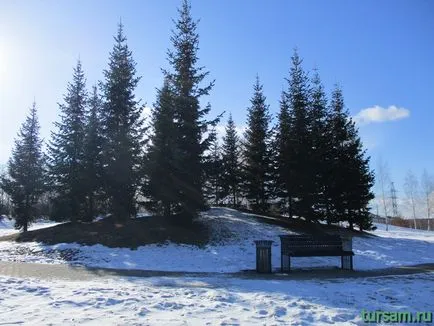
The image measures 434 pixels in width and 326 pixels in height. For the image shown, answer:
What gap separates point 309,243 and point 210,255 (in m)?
4.38

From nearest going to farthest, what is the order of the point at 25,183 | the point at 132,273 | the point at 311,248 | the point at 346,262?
the point at 132,273
the point at 311,248
the point at 346,262
the point at 25,183

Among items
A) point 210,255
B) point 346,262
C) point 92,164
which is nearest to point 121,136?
point 92,164

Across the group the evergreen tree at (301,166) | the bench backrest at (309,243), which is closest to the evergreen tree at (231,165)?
the evergreen tree at (301,166)

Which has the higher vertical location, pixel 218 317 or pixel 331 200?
pixel 331 200

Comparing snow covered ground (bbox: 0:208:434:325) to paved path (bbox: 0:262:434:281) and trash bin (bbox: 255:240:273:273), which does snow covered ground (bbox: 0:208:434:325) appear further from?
trash bin (bbox: 255:240:273:273)

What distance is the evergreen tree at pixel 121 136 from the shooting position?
24.7 metres

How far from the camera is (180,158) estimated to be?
22.2 metres

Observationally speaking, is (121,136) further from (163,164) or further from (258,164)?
(258,164)

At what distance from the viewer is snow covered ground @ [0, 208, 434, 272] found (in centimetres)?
1670

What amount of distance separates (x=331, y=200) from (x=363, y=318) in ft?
72.7

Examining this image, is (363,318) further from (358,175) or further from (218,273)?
(358,175)

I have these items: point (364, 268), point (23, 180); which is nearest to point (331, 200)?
point (364, 268)

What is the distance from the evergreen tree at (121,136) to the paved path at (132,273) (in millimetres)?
9240

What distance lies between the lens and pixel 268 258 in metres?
14.8
